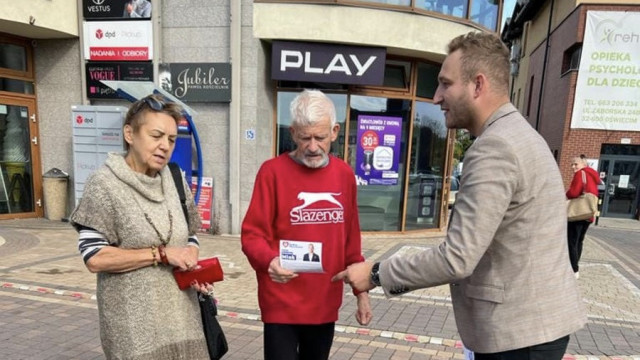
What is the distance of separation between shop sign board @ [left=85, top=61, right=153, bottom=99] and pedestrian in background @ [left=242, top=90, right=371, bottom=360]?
6730 mm

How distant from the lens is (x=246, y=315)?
416 centimetres

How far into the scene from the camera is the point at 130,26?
7582 millimetres

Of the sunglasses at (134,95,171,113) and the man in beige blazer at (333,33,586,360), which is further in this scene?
the sunglasses at (134,95,171,113)

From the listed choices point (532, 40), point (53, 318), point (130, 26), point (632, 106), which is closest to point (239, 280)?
point (53, 318)

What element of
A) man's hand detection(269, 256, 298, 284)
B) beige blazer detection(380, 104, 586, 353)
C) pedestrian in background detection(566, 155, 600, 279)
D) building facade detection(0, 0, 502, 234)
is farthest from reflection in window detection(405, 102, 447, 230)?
beige blazer detection(380, 104, 586, 353)

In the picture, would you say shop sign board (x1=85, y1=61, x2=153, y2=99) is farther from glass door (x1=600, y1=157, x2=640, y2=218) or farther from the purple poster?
glass door (x1=600, y1=157, x2=640, y2=218)

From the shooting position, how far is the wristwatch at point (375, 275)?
5.76ft

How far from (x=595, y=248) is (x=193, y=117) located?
28.4ft

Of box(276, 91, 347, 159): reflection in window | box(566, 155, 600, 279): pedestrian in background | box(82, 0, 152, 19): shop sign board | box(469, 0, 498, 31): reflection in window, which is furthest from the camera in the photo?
box(469, 0, 498, 31): reflection in window

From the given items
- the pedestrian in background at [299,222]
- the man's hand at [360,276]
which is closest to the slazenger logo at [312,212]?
the pedestrian in background at [299,222]

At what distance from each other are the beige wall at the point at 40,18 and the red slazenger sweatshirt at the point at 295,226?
7703 millimetres

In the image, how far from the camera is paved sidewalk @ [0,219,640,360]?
348 centimetres

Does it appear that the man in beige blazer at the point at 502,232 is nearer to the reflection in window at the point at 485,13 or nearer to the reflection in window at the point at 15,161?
the reflection in window at the point at 485,13

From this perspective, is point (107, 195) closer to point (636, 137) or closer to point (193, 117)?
point (193, 117)
